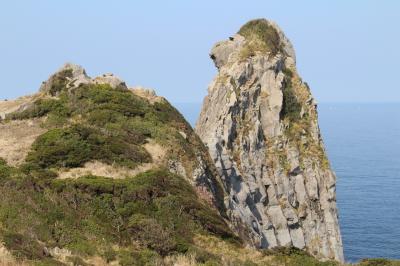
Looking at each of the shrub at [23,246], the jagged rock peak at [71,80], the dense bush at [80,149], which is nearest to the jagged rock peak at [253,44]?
the jagged rock peak at [71,80]

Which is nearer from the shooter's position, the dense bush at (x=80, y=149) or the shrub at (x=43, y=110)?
the dense bush at (x=80, y=149)

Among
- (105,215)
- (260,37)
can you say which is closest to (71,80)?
(105,215)

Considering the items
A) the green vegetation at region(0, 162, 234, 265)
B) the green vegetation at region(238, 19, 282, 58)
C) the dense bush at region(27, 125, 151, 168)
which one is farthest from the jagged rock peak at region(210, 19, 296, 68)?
the green vegetation at region(0, 162, 234, 265)

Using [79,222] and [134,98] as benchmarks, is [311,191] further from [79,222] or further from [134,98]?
[79,222]

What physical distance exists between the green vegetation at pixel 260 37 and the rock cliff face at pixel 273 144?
303 mm

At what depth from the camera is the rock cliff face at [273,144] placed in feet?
204

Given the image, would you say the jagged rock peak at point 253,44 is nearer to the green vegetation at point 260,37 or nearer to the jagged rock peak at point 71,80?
the green vegetation at point 260,37

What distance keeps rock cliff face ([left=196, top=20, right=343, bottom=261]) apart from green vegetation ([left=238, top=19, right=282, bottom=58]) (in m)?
0.30

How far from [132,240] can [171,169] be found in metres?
9.99

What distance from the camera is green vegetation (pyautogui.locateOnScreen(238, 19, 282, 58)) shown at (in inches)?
3044

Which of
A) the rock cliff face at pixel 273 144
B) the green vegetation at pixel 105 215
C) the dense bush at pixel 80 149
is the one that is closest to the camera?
the green vegetation at pixel 105 215

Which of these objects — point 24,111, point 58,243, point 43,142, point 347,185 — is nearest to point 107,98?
point 24,111

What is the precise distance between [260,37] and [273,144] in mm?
20161

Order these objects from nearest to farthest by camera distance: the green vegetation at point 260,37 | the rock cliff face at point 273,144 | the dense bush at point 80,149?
1. the dense bush at point 80,149
2. the rock cliff face at point 273,144
3. the green vegetation at point 260,37
